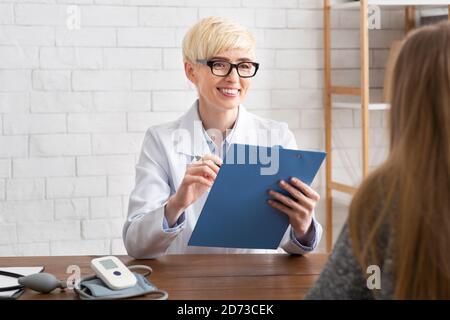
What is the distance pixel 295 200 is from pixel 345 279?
0.73 metres

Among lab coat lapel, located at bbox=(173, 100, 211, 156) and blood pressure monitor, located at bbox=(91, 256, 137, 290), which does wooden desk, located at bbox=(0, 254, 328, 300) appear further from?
lab coat lapel, located at bbox=(173, 100, 211, 156)

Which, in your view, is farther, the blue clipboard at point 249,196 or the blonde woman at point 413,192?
the blue clipboard at point 249,196

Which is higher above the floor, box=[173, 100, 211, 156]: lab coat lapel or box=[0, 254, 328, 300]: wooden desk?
box=[173, 100, 211, 156]: lab coat lapel

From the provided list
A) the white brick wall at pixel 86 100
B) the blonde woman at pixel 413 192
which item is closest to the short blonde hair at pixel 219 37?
the white brick wall at pixel 86 100

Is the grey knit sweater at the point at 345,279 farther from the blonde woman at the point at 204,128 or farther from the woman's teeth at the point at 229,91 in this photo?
the woman's teeth at the point at 229,91

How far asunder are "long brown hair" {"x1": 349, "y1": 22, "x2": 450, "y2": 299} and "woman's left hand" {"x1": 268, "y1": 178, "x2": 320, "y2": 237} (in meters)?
0.75

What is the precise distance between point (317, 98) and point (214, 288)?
2.13 metres

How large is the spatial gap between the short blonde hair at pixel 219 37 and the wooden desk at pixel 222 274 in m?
0.71

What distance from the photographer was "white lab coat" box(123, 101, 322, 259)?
82.5 inches

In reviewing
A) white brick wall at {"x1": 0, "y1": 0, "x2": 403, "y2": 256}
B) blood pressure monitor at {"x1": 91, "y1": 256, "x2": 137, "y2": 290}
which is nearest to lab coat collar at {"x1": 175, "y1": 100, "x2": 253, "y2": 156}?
blood pressure monitor at {"x1": 91, "y1": 256, "x2": 137, "y2": 290}

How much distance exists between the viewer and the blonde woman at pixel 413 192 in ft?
3.53
